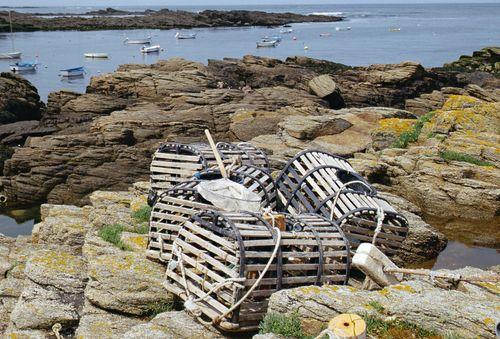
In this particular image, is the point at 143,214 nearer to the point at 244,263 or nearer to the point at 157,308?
the point at 157,308

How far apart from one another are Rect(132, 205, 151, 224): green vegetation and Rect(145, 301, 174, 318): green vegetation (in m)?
3.19

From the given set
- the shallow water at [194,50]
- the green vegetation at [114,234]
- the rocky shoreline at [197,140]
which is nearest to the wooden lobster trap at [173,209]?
the rocky shoreline at [197,140]

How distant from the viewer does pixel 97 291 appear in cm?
831

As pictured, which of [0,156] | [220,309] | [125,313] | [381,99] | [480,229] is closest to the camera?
[220,309]

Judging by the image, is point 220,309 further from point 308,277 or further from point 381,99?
point 381,99

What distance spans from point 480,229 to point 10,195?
15.7 metres

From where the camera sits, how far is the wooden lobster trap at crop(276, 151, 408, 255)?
918 cm

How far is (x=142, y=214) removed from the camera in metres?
11.4

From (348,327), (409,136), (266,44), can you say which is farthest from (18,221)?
(266,44)

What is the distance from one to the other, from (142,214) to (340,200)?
13.7 feet

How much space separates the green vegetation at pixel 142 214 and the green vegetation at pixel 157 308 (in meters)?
3.19

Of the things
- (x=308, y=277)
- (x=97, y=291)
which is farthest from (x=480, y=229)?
(x=97, y=291)

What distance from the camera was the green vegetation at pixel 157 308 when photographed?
322 inches

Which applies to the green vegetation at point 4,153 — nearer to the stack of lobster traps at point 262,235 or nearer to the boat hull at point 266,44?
the stack of lobster traps at point 262,235
